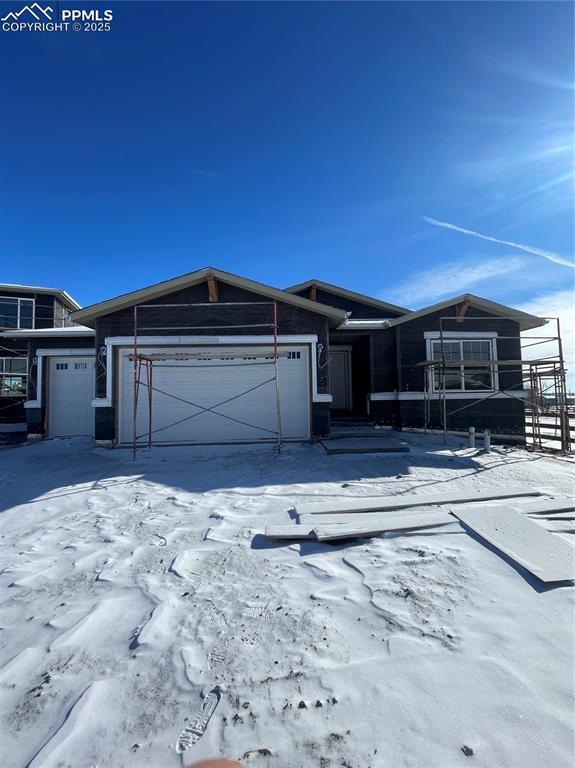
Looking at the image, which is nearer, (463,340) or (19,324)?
(463,340)

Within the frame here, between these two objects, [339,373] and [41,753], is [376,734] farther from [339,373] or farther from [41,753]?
[339,373]

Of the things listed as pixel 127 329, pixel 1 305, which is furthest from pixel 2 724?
pixel 1 305

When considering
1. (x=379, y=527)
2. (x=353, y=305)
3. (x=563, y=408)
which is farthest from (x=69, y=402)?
→ (x=563, y=408)

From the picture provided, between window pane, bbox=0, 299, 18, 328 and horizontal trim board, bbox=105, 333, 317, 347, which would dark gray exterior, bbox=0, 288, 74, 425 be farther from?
horizontal trim board, bbox=105, 333, 317, 347

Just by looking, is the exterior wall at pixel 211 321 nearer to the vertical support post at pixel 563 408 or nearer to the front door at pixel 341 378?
the front door at pixel 341 378

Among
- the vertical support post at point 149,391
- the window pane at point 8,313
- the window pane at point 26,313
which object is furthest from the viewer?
the window pane at point 26,313

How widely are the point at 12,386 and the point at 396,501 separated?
53.2ft

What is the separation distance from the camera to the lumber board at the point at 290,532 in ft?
12.4

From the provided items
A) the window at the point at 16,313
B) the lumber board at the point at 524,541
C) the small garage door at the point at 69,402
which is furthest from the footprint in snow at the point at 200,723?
the window at the point at 16,313

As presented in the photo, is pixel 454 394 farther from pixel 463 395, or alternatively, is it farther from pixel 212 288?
pixel 212 288

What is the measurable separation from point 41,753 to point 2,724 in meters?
0.33

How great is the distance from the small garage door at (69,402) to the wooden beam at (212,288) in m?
5.36

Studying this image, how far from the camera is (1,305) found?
17.5 m

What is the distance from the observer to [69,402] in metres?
12.6
